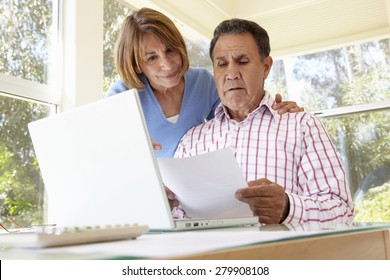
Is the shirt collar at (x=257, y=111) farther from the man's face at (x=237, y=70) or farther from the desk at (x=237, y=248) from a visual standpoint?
the desk at (x=237, y=248)

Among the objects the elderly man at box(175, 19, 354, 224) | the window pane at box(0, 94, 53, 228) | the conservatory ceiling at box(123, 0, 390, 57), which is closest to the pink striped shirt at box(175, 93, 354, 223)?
the elderly man at box(175, 19, 354, 224)

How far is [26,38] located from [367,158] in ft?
9.75

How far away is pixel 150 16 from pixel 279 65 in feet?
9.36

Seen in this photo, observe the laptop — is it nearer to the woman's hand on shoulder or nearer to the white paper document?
the white paper document

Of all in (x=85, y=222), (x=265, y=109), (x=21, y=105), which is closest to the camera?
(x=85, y=222)

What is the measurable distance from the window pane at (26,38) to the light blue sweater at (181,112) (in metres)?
0.76

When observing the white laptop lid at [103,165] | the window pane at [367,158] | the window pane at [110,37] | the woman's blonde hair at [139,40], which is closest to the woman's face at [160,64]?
the woman's blonde hair at [139,40]

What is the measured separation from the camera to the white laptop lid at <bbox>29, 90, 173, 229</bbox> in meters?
0.74

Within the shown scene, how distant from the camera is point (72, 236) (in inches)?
19.9

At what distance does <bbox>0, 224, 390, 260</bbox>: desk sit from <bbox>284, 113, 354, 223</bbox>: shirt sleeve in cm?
49

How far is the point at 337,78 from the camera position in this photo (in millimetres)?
3996

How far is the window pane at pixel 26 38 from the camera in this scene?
85.9 inches
